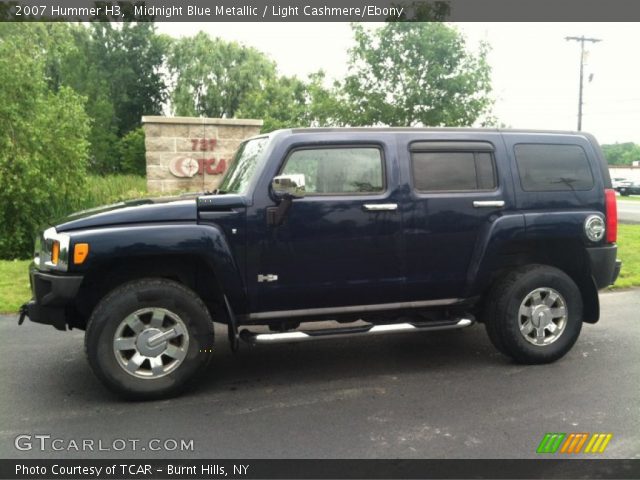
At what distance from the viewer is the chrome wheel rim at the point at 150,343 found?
4.07m

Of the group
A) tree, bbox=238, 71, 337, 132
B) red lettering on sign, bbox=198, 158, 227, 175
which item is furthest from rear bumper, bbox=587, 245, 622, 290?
tree, bbox=238, 71, 337, 132

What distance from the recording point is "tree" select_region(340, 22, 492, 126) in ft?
52.5

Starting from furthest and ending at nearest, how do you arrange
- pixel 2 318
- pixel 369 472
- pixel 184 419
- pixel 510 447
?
pixel 2 318
pixel 184 419
pixel 510 447
pixel 369 472

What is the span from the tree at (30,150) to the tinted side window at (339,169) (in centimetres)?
857

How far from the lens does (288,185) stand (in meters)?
4.10

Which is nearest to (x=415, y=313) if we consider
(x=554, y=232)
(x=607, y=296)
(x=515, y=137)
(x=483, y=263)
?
(x=483, y=263)

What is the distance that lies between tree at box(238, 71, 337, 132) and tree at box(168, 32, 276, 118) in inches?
112

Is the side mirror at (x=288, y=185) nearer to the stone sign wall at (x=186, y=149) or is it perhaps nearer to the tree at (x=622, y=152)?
the stone sign wall at (x=186, y=149)

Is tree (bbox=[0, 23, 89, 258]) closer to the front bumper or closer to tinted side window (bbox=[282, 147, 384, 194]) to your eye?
the front bumper

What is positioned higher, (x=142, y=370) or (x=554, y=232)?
(x=554, y=232)

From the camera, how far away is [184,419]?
12.6ft

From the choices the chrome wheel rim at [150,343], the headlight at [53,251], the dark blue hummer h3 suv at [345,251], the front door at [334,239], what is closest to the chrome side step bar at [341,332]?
the dark blue hummer h3 suv at [345,251]

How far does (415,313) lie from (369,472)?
Result: 1970 millimetres

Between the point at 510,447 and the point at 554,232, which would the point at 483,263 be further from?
the point at 510,447
